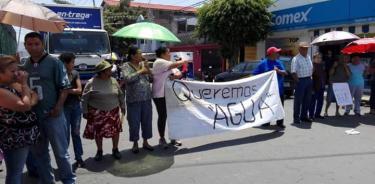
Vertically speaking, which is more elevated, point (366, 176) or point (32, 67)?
point (32, 67)

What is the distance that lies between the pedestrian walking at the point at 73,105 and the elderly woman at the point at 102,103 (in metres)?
0.16

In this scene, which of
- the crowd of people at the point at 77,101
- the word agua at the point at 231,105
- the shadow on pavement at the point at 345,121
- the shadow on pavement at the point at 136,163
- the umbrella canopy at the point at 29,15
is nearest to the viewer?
the crowd of people at the point at 77,101

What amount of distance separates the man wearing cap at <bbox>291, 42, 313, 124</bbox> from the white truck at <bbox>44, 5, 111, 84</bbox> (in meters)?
7.19

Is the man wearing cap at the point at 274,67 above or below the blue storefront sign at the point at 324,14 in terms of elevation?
below

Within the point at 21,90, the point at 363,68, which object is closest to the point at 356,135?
the point at 363,68

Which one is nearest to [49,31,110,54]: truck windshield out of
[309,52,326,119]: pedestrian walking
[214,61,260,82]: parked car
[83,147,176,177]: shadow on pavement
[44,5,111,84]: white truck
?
[44,5,111,84]: white truck

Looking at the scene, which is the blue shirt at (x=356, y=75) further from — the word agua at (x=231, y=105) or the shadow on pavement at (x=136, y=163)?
the shadow on pavement at (x=136, y=163)

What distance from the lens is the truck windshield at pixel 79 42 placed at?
579 inches

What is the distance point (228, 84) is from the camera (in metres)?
8.27

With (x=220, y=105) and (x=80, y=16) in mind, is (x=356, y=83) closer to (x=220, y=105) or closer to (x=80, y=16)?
(x=220, y=105)

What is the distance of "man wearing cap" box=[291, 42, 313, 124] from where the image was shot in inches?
391

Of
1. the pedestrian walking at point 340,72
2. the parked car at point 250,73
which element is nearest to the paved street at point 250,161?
the pedestrian walking at point 340,72

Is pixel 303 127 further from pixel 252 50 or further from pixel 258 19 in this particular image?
pixel 252 50

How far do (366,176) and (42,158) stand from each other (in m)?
4.04
